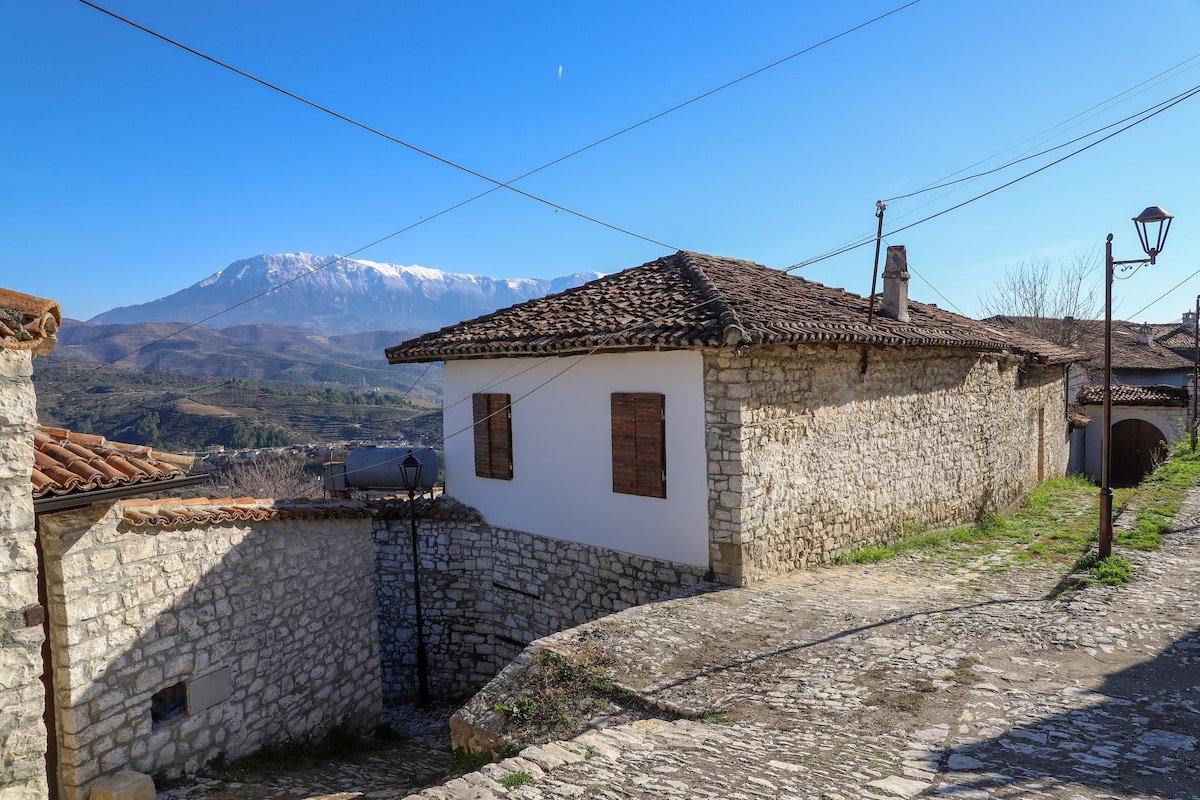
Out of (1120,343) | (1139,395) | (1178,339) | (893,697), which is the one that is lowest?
(893,697)

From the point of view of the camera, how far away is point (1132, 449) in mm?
25562

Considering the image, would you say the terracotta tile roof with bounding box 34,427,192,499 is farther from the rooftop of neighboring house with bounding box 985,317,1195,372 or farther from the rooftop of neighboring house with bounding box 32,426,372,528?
the rooftop of neighboring house with bounding box 985,317,1195,372

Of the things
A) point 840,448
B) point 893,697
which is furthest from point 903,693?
point 840,448

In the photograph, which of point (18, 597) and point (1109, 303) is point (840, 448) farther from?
point (18, 597)

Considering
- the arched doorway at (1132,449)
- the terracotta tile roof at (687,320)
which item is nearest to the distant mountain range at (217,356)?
the arched doorway at (1132,449)

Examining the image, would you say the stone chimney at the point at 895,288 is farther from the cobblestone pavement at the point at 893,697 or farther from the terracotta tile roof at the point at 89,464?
the terracotta tile roof at the point at 89,464

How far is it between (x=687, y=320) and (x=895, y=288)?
545 cm

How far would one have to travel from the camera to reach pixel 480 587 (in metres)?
11.4

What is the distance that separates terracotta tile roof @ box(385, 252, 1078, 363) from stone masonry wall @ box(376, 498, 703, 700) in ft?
9.16

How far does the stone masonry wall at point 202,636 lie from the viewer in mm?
5742

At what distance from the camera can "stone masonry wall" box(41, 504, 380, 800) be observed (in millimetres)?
5742

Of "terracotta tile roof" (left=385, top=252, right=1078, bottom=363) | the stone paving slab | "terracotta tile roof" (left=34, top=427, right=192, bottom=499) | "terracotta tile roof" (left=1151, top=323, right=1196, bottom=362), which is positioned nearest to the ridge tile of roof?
"terracotta tile roof" (left=1151, top=323, right=1196, bottom=362)

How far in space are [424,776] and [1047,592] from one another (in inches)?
289

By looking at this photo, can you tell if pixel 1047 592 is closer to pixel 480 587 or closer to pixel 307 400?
pixel 480 587
